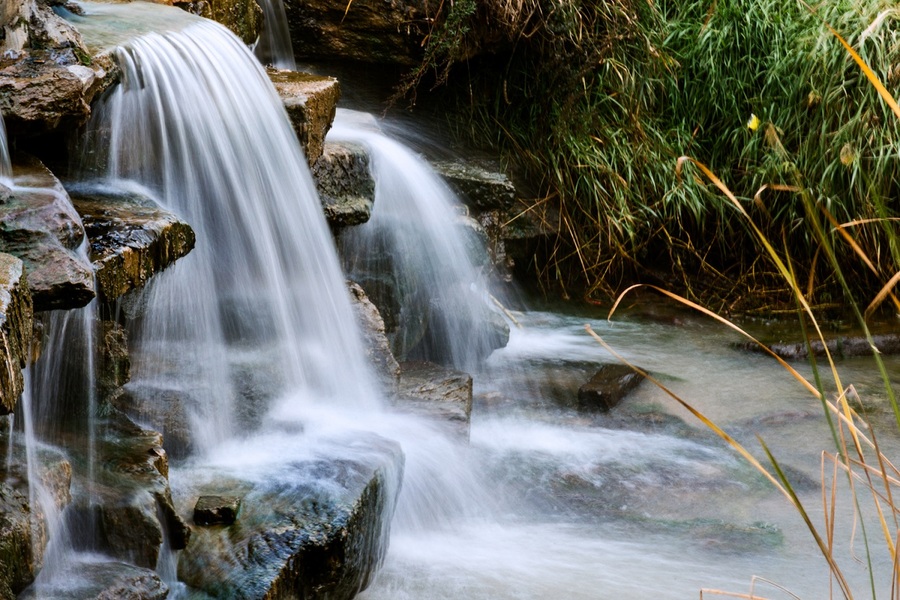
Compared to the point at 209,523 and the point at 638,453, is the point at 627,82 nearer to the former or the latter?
the point at 638,453

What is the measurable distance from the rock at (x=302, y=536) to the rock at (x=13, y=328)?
608mm

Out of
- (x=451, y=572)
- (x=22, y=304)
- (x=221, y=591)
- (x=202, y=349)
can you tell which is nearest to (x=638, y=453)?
(x=451, y=572)

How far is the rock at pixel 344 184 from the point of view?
3838 mm

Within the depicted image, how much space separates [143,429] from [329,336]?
1140 mm

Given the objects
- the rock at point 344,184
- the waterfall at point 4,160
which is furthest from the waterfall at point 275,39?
the waterfall at point 4,160

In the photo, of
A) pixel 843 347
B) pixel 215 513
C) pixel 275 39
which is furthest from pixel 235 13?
pixel 843 347

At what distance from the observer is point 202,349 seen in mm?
3070

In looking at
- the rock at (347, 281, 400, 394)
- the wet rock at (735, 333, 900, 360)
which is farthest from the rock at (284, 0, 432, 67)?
the wet rock at (735, 333, 900, 360)

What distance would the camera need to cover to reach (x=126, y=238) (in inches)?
97.0

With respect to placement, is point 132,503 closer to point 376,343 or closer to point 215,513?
point 215,513

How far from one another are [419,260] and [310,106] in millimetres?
991

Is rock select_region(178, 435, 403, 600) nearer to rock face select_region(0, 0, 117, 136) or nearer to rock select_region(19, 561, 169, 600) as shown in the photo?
rock select_region(19, 561, 169, 600)

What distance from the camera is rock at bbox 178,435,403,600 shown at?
2.21 meters

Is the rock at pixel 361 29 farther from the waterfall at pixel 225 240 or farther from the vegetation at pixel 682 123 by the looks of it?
the waterfall at pixel 225 240
